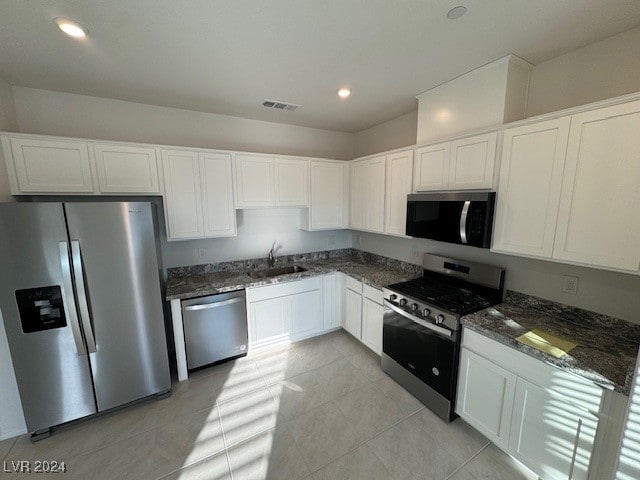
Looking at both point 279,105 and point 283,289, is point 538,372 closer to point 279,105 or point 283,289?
point 283,289

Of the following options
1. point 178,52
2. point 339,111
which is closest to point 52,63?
point 178,52

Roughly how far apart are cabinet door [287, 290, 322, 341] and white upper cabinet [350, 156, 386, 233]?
43.3 inches

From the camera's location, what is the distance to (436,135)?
7.98 ft

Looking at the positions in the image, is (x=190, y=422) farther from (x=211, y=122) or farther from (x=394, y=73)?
(x=394, y=73)

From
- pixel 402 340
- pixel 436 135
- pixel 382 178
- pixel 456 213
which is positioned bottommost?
pixel 402 340

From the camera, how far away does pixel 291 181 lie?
3209mm

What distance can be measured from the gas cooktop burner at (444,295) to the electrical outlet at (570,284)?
19.5 inches

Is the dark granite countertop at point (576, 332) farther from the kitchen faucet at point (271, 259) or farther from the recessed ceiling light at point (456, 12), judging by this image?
the kitchen faucet at point (271, 259)

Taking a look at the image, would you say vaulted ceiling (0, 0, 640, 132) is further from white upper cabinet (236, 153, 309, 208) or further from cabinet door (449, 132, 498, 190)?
white upper cabinet (236, 153, 309, 208)

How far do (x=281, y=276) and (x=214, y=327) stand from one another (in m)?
0.89

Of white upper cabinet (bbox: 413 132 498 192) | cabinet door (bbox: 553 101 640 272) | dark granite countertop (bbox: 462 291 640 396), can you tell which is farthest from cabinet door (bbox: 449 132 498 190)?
dark granite countertop (bbox: 462 291 640 396)

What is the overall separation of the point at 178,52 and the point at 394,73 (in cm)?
164

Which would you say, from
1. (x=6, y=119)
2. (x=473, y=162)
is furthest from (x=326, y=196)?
(x=6, y=119)

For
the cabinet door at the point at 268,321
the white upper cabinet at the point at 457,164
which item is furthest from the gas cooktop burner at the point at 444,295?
the cabinet door at the point at 268,321
